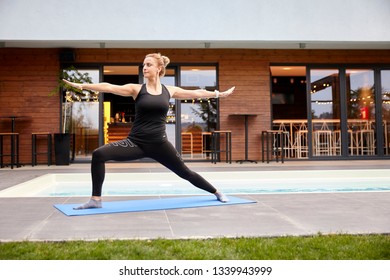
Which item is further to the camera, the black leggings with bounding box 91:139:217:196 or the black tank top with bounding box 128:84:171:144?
the black tank top with bounding box 128:84:171:144

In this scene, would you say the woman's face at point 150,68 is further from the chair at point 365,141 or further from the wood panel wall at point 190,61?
the chair at point 365,141

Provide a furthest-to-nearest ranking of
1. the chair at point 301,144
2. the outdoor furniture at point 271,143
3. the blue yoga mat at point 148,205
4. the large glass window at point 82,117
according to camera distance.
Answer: the chair at point 301,144
the large glass window at point 82,117
the outdoor furniture at point 271,143
the blue yoga mat at point 148,205

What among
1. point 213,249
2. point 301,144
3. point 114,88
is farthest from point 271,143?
point 213,249

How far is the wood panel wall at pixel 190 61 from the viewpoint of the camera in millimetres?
9859

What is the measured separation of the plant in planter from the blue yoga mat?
5.66 metres

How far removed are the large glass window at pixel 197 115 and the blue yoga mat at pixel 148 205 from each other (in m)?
6.15

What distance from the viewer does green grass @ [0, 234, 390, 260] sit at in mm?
2100

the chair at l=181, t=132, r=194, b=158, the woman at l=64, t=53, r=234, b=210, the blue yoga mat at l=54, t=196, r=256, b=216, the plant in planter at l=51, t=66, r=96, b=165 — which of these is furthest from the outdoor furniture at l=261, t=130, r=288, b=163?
the woman at l=64, t=53, r=234, b=210

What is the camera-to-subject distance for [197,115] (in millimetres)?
10766

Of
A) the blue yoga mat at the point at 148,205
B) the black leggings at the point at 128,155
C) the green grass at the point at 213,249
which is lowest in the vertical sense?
the green grass at the point at 213,249

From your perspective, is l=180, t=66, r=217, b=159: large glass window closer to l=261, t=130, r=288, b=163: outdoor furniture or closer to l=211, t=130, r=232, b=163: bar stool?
l=211, t=130, r=232, b=163: bar stool

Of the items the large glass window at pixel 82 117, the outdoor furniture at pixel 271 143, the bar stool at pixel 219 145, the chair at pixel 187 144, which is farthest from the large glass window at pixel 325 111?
the large glass window at pixel 82 117

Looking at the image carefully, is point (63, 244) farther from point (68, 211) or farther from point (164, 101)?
point (164, 101)

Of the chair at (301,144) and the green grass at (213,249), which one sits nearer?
the green grass at (213,249)
